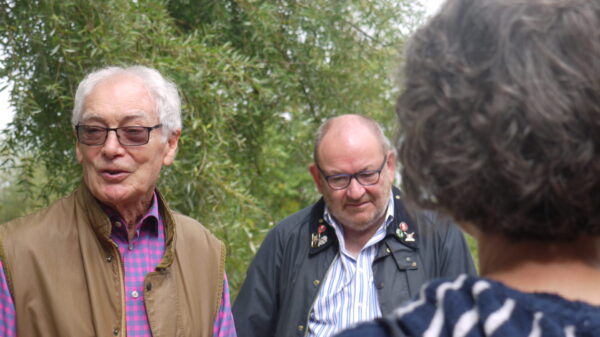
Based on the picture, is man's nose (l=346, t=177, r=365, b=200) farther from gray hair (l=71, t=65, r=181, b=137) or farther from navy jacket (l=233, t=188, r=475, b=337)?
gray hair (l=71, t=65, r=181, b=137)

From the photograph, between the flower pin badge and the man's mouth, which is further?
the flower pin badge

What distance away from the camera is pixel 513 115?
0.97 meters

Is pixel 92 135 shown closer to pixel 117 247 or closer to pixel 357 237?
pixel 117 247

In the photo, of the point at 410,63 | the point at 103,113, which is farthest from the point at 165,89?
the point at 410,63

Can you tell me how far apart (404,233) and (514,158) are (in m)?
2.23

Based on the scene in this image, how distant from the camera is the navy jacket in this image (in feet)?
10.0

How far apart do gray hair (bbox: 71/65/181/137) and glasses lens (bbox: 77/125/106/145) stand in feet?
0.16

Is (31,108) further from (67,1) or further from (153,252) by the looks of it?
(153,252)

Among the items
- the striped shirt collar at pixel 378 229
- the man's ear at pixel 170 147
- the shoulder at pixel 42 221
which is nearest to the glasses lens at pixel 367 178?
the striped shirt collar at pixel 378 229

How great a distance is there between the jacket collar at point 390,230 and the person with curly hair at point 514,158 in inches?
81.8

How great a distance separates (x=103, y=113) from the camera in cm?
250

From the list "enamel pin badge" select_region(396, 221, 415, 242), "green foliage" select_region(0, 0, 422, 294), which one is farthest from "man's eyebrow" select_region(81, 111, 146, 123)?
"enamel pin badge" select_region(396, 221, 415, 242)

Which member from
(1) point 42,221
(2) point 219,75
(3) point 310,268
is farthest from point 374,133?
(1) point 42,221

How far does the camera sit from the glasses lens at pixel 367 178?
3320 mm
